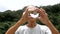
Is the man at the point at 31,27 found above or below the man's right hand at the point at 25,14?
below

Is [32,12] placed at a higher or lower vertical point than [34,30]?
higher

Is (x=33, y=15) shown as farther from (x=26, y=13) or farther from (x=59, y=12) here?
(x=59, y=12)

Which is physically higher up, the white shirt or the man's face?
the man's face

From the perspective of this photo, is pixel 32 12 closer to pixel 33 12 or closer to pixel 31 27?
pixel 33 12

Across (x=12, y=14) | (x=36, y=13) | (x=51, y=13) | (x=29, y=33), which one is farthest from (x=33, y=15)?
(x=51, y=13)

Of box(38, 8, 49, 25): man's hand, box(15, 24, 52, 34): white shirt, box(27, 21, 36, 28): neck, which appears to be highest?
box(38, 8, 49, 25): man's hand

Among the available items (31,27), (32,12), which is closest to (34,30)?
(31,27)

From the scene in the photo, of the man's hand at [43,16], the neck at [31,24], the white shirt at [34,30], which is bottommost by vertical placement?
the white shirt at [34,30]

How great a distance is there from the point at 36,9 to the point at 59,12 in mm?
3137

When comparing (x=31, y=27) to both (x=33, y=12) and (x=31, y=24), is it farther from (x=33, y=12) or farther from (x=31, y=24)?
(x=33, y=12)

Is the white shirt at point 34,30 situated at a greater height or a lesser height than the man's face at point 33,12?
lesser

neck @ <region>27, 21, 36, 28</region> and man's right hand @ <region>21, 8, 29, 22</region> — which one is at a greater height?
man's right hand @ <region>21, 8, 29, 22</region>

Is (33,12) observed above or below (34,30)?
above

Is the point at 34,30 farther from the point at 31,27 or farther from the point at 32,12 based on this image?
the point at 32,12
